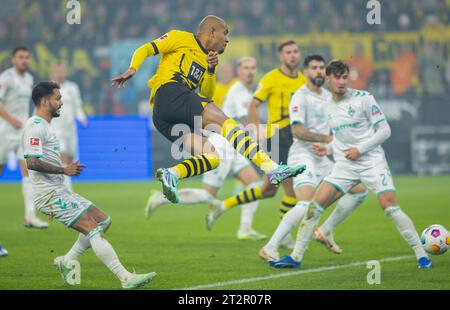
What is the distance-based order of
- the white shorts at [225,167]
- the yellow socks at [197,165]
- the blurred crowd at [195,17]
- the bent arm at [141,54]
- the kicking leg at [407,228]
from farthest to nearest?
the blurred crowd at [195,17] < the white shorts at [225,167] < the kicking leg at [407,228] < the yellow socks at [197,165] < the bent arm at [141,54]

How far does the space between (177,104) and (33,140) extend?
4.42ft

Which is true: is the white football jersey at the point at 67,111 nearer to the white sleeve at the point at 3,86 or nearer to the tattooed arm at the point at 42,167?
the white sleeve at the point at 3,86

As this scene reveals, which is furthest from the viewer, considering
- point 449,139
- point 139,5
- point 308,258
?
point 139,5

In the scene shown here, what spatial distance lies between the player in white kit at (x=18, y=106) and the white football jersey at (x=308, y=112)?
4776 mm

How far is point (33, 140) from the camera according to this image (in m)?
7.99

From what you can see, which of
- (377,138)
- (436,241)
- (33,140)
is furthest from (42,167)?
(436,241)

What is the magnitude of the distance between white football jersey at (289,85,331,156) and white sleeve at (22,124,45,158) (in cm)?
296

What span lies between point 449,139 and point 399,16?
3872mm

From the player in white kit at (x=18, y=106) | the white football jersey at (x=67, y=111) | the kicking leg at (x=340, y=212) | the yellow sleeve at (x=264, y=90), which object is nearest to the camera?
the kicking leg at (x=340, y=212)

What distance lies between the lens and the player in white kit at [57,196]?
25.6 feet

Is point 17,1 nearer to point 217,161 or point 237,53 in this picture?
point 237,53

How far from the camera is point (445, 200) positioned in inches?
615

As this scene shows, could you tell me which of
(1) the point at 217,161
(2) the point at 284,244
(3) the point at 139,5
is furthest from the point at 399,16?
(1) the point at 217,161

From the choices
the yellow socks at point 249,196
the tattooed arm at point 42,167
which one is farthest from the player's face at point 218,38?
the yellow socks at point 249,196
